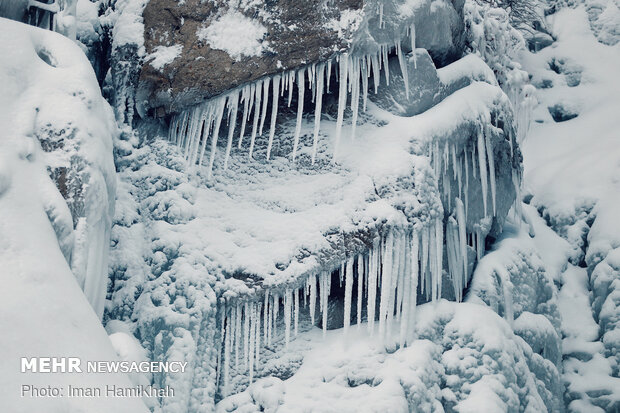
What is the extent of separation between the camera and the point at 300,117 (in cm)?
587

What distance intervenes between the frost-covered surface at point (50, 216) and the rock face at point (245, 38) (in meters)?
1.18

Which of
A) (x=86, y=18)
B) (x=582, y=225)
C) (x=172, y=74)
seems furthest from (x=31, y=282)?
(x=582, y=225)

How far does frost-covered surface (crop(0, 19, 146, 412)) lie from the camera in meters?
3.08

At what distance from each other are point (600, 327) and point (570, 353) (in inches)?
17.0

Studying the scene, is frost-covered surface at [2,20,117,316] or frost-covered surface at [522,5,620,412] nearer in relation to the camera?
frost-covered surface at [2,20,117,316]

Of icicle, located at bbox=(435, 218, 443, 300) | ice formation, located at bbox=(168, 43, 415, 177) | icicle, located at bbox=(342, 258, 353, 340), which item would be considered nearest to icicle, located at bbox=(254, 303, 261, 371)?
icicle, located at bbox=(342, 258, 353, 340)

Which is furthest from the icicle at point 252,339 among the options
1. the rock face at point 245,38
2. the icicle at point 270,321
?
the rock face at point 245,38

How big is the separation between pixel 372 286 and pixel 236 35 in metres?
2.31

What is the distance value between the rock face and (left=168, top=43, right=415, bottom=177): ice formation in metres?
0.07

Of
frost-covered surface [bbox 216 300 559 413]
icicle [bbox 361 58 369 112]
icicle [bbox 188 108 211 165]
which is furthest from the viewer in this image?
icicle [bbox 188 108 211 165]

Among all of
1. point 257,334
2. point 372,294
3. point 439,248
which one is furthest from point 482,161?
point 257,334

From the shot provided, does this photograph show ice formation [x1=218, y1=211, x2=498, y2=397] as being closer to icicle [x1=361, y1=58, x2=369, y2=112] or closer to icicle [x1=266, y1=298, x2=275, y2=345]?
icicle [x1=266, y1=298, x2=275, y2=345]

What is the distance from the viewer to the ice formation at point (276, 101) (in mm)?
5836

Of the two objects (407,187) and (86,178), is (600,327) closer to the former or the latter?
(407,187)
